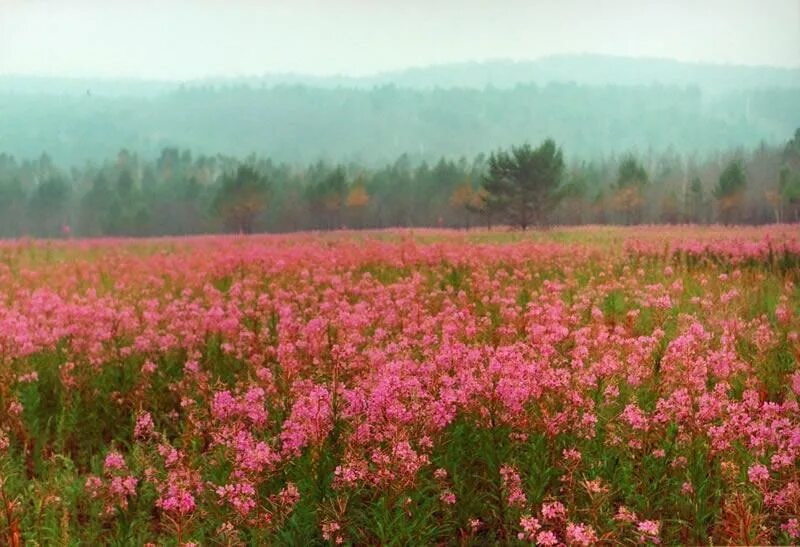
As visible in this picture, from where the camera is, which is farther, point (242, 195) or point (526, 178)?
point (242, 195)

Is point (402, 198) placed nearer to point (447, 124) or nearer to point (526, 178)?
point (526, 178)

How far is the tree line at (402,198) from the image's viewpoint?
37812 millimetres

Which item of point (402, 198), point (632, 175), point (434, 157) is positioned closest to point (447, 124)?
point (434, 157)

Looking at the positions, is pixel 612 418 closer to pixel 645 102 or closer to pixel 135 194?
pixel 135 194

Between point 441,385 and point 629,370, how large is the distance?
1369 millimetres

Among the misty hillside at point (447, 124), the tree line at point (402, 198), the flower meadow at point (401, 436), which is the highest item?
the misty hillside at point (447, 124)

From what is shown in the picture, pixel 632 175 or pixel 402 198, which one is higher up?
pixel 632 175

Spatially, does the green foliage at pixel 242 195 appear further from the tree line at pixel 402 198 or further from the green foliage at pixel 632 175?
the green foliage at pixel 632 175

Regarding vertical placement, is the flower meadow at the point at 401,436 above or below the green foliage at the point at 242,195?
below

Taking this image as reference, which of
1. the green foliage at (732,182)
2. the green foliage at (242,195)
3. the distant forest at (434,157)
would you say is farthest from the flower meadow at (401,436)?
the green foliage at (242,195)

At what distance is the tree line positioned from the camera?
3781 cm

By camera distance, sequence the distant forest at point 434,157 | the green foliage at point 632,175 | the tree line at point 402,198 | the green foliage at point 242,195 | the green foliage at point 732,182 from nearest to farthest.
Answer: the distant forest at point 434,157, the tree line at point 402,198, the green foliage at point 732,182, the green foliage at point 632,175, the green foliage at point 242,195

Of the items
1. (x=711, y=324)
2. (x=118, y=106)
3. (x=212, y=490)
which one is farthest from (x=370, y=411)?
(x=118, y=106)

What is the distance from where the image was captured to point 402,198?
78.1 meters
